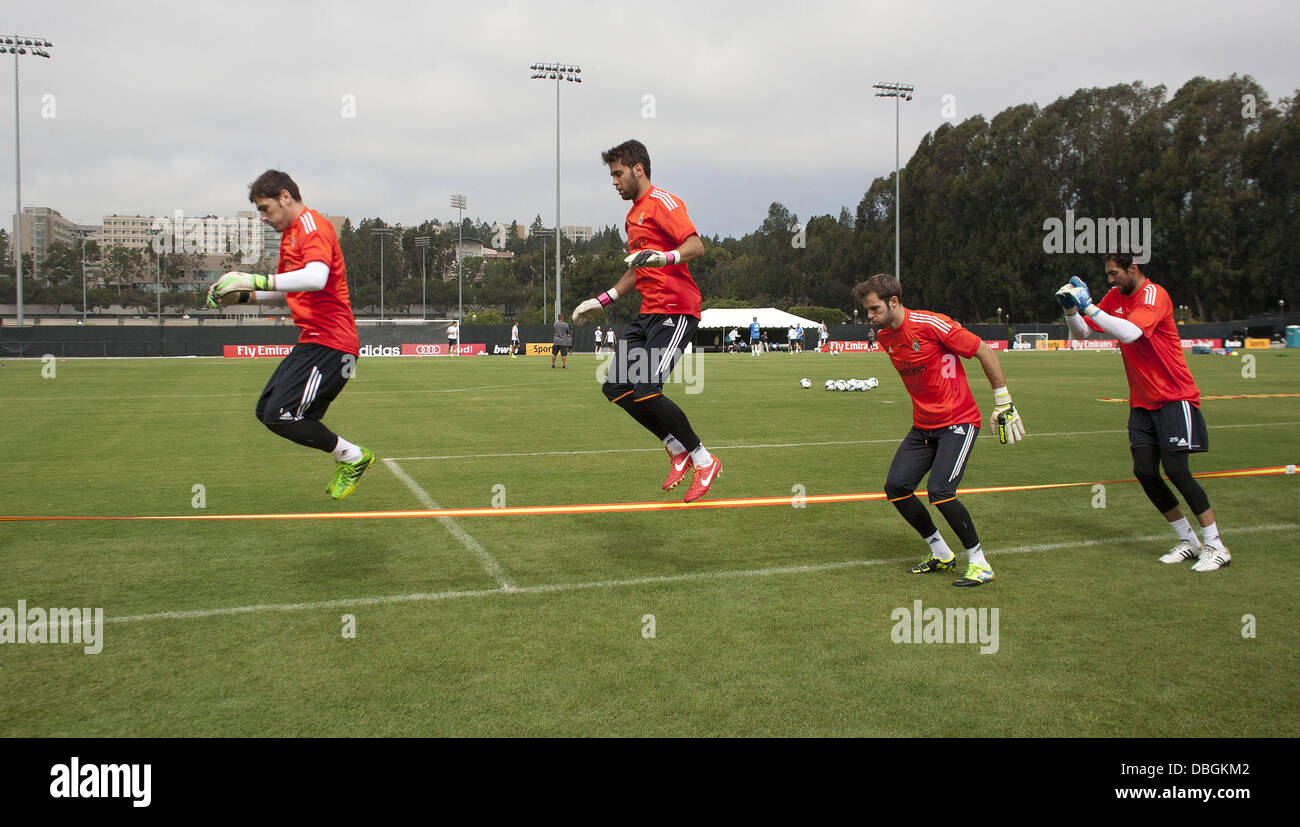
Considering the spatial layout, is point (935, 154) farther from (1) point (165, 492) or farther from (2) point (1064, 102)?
(1) point (165, 492)

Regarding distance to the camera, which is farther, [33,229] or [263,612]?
[33,229]

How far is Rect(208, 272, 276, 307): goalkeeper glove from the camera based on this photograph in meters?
5.95

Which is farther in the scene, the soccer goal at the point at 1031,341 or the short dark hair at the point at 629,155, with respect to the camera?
the soccer goal at the point at 1031,341

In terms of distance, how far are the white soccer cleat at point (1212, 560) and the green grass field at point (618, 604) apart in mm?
122

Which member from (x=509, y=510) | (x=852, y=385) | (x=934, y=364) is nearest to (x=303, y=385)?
(x=509, y=510)

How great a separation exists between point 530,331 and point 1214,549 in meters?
57.3

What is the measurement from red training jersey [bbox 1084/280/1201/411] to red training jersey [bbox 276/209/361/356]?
584cm

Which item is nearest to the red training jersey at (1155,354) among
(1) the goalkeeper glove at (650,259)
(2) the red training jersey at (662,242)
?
(2) the red training jersey at (662,242)

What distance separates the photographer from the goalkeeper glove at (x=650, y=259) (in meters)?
6.35

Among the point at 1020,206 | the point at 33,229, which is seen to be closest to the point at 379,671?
the point at 1020,206

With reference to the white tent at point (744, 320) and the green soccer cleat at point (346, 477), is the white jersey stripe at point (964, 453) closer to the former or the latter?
the green soccer cleat at point (346, 477)

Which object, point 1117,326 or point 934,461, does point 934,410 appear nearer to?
point 934,461

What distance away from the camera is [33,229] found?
185 meters

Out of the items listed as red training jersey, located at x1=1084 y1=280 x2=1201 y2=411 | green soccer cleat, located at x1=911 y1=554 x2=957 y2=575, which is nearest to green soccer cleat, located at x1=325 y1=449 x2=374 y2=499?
green soccer cleat, located at x1=911 y1=554 x2=957 y2=575
